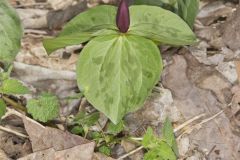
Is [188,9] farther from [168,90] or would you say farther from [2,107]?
[2,107]

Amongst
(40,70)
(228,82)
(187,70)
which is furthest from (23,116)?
(228,82)

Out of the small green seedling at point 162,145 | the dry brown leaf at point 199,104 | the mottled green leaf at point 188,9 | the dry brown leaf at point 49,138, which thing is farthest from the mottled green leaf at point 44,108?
the mottled green leaf at point 188,9

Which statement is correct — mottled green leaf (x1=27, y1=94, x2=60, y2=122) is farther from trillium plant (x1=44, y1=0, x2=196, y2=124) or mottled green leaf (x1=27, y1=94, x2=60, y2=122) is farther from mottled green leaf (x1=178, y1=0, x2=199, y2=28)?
mottled green leaf (x1=178, y1=0, x2=199, y2=28)

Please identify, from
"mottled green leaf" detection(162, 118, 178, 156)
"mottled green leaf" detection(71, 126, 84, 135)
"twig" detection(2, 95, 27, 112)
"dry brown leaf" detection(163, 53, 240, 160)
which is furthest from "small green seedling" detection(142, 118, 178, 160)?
"twig" detection(2, 95, 27, 112)

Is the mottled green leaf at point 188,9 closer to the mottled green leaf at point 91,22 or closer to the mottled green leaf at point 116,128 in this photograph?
the mottled green leaf at point 91,22

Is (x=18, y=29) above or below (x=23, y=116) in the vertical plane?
above

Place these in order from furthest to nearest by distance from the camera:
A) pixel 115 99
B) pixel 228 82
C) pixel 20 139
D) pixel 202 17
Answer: pixel 202 17, pixel 228 82, pixel 20 139, pixel 115 99

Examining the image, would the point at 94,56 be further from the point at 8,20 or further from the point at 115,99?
the point at 8,20
